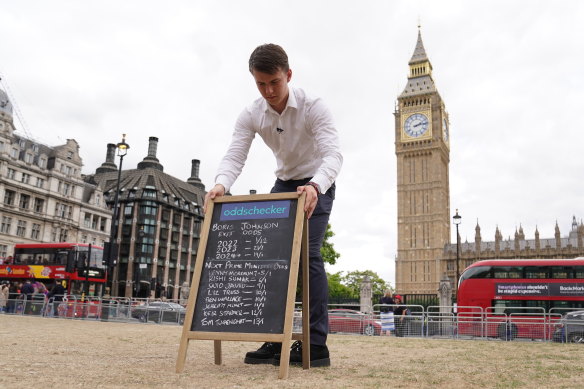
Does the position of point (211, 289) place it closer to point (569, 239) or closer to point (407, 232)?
point (407, 232)

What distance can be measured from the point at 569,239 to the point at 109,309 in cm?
8529

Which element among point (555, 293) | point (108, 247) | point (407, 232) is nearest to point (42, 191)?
point (108, 247)

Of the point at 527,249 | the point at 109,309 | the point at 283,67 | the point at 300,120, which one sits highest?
the point at 527,249

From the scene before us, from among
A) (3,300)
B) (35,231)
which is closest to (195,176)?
(35,231)

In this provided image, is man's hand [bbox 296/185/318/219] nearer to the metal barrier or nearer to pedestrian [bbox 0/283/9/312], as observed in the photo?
the metal barrier

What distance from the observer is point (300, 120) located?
3.82 metres

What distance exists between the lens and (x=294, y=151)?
13.0 ft

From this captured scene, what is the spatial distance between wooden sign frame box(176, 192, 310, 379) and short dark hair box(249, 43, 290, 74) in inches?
35.4

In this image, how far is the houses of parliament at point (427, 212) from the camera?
272 feet

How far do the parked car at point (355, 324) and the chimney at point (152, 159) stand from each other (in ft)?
192

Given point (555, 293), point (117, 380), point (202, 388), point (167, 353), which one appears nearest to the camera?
point (202, 388)

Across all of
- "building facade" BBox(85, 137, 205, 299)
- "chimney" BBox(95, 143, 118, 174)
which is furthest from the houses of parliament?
"chimney" BBox(95, 143, 118, 174)

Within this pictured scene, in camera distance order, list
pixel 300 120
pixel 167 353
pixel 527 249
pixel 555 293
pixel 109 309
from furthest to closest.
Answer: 1. pixel 527 249
2. pixel 555 293
3. pixel 109 309
4. pixel 167 353
5. pixel 300 120

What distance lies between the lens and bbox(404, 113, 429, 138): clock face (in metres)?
85.5
